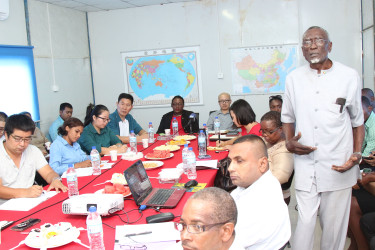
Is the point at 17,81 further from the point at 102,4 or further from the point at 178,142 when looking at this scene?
the point at 178,142

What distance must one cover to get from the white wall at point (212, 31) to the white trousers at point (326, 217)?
13.3 feet

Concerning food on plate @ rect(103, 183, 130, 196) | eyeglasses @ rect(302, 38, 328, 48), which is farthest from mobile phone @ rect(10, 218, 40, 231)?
eyeglasses @ rect(302, 38, 328, 48)

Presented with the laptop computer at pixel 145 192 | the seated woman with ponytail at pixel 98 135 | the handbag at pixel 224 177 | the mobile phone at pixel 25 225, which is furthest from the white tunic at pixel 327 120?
the seated woman with ponytail at pixel 98 135

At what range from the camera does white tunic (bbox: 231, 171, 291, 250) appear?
4.95ft

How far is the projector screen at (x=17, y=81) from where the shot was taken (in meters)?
4.80

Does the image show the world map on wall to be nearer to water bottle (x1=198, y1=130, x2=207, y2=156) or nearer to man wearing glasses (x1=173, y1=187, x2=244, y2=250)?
water bottle (x1=198, y1=130, x2=207, y2=156)

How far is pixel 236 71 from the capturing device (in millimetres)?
6230

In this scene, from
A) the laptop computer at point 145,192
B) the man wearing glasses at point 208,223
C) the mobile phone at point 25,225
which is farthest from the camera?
the laptop computer at point 145,192

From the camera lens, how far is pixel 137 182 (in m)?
2.19

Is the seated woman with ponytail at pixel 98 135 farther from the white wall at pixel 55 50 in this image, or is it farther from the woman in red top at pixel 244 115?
the white wall at pixel 55 50

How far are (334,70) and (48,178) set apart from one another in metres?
2.28

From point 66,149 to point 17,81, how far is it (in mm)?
2336

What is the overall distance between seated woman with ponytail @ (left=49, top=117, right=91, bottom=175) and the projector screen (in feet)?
6.57

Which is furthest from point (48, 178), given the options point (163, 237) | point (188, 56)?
point (188, 56)
